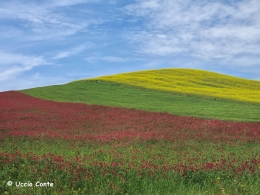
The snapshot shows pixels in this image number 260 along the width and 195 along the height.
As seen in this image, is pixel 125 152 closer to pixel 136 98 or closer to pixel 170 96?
pixel 136 98

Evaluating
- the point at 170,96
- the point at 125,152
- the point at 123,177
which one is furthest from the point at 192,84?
the point at 123,177

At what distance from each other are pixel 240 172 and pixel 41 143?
33.3 ft

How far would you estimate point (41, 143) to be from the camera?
16000 millimetres

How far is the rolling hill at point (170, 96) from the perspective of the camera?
101 ft

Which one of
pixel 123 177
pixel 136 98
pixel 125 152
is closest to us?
pixel 123 177

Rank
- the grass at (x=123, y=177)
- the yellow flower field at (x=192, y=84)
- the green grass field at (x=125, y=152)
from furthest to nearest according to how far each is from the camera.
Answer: the yellow flower field at (x=192, y=84), the green grass field at (x=125, y=152), the grass at (x=123, y=177)

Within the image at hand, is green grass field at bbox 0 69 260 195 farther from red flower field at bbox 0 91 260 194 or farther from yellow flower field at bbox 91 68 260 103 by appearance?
yellow flower field at bbox 91 68 260 103

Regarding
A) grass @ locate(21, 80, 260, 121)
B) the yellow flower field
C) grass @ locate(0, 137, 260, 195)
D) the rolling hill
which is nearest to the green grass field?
grass @ locate(0, 137, 260, 195)

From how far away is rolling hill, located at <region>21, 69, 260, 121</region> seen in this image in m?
30.8

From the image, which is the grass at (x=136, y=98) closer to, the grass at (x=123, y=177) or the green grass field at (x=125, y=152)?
the green grass field at (x=125, y=152)

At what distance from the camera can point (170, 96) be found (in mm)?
43219

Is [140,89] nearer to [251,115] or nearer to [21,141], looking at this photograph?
[251,115]

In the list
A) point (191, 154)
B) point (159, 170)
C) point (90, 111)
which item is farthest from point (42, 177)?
point (90, 111)

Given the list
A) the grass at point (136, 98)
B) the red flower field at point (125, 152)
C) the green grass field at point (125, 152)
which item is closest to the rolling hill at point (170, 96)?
the grass at point (136, 98)
